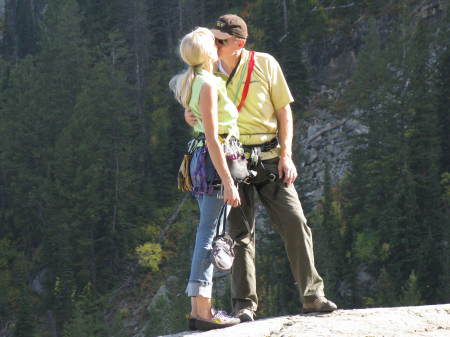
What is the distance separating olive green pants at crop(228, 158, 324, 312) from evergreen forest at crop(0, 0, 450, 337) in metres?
32.7

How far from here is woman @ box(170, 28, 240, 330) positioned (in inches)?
207

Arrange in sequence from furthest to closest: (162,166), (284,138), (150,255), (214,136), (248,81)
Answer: (162,166), (150,255), (284,138), (248,81), (214,136)

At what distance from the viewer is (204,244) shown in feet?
18.3

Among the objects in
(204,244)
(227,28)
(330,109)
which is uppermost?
(330,109)

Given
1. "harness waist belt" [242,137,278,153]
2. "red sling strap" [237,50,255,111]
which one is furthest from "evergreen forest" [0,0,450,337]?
"red sling strap" [237,50,255,111]

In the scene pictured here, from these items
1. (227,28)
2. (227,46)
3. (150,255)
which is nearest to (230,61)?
(227,46)

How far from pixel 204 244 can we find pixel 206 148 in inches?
23.9

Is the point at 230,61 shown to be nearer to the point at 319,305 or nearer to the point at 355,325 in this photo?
the point at 319,305

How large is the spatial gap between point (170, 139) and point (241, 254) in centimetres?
5195

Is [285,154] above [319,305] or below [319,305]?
above

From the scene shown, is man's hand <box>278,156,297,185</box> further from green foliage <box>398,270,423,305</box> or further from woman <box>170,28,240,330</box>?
green foliage <box>398,270,423,305</box>

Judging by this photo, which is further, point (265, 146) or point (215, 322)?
point (265, 146)

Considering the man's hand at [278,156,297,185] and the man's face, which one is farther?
the man's hand at [278,156,297,185]

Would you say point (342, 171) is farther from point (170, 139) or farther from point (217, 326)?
point (217, 326)
